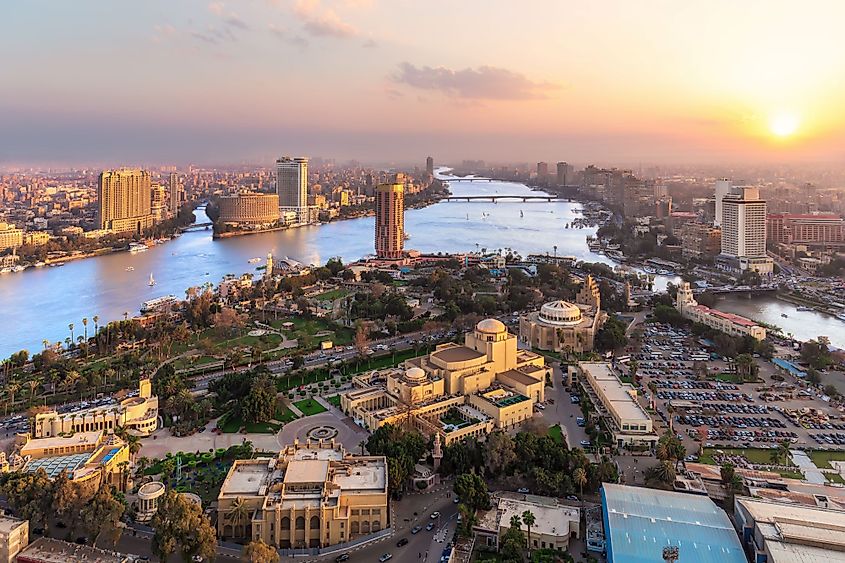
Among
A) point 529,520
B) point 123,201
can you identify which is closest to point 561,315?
point 529,520

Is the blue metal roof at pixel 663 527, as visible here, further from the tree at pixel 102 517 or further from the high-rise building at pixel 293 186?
the high-rise building at pixel 293 186

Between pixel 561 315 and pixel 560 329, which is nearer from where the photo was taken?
pixel 560 329

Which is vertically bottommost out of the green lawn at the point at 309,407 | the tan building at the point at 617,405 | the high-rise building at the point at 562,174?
the green lawn at the point at 309,407

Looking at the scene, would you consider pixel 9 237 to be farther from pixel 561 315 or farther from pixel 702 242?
pixel 702 242

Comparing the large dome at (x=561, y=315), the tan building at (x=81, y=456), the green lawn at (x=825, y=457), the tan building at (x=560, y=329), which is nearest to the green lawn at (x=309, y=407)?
the tan building at (x=81, y=456)

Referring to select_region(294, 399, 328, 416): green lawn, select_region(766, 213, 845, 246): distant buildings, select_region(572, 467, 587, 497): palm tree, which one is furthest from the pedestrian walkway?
select_region(766, 213, 845, 246): distant buildings

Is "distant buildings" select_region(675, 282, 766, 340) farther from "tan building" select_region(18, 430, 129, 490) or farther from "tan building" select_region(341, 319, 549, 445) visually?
"tan building" select_region(18, 430, 129, 490)

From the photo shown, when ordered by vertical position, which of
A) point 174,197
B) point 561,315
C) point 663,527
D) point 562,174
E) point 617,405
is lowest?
point 663,527
